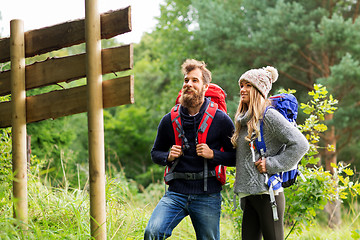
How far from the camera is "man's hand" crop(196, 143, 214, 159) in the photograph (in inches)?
128

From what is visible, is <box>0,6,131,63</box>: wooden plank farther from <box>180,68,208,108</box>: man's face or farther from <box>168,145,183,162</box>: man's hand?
<box>168,145,183,162</box>: man's hand

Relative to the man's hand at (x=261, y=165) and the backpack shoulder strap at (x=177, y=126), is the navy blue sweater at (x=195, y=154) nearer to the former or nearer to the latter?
the backpack shoulder strap at (x=177, y=126)

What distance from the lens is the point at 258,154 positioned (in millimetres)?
3225

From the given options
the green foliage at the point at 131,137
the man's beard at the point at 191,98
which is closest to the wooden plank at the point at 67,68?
the man's beard at the point at 191,98

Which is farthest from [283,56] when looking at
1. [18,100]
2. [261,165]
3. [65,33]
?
[18,100]

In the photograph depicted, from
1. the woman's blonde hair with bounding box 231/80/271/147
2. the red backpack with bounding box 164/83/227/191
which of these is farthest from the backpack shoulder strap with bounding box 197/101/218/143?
the woman's blonde hair with bounding box 231/80/271/147

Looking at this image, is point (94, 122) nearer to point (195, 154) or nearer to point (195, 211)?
point (195, 154)

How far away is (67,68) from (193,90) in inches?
39.9

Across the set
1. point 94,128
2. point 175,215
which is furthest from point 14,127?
point 175,215

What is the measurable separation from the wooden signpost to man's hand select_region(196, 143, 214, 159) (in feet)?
2.30

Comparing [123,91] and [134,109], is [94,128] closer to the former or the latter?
[123,91]

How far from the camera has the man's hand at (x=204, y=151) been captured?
3258mm

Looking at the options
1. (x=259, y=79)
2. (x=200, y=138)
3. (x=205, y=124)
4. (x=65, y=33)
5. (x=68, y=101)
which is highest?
(x=65, y=33)

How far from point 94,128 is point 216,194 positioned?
44.9 inches
